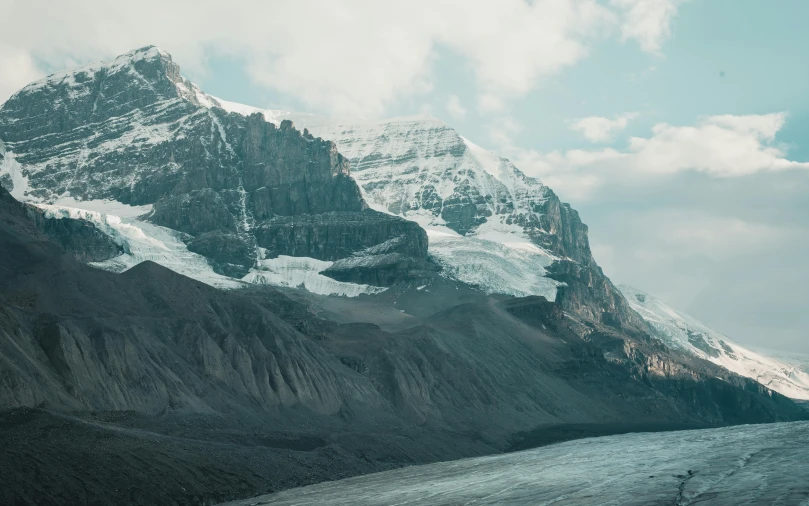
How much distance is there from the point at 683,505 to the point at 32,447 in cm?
6719

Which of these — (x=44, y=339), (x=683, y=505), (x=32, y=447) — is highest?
(x=44, y=339)

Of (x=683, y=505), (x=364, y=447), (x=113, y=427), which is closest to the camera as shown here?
(x=683, y=505)

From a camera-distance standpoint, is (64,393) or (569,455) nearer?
(64,393)

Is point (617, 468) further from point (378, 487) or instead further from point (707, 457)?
point (378, 487)

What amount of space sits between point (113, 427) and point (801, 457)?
289 feet

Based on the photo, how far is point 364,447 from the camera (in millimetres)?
190500

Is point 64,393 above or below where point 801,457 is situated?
above

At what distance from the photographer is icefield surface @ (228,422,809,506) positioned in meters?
121

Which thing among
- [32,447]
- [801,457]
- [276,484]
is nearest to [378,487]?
[276,484]

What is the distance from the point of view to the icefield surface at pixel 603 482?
120625mm

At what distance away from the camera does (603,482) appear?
139 m

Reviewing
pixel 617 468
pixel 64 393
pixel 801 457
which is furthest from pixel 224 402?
pixel 801 457

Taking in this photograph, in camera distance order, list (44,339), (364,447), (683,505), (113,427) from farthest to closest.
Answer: (364,447) → (44,339) → (113,427) → (683,505)

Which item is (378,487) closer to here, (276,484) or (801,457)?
(276,484)
